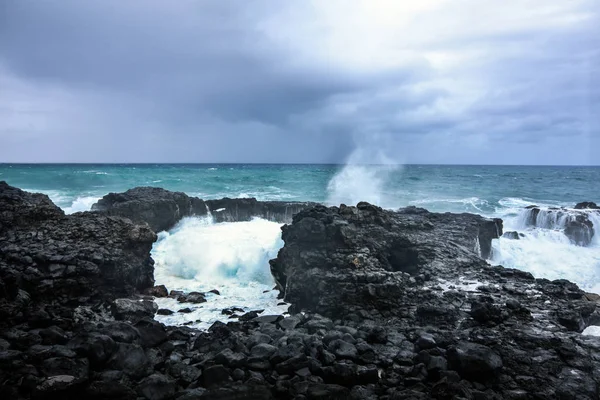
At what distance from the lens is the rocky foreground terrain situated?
722cm

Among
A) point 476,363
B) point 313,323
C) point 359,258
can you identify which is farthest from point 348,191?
point 476,363

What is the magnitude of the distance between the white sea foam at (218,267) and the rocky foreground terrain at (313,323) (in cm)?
102

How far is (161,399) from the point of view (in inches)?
273

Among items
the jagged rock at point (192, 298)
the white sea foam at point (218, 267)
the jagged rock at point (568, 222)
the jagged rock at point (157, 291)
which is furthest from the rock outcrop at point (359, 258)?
the jagged rock at point (568, 222)

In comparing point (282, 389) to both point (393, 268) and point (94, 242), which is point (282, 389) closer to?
point (393, 268)

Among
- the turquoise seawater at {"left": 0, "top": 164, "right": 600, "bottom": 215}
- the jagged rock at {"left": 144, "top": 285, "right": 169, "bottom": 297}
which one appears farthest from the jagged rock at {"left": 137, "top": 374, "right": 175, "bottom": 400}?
the turquoise seawater at {"left": 0, "top": 164, "right": 600, "bottom": 215}

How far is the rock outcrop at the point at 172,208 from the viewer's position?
70.1 feet

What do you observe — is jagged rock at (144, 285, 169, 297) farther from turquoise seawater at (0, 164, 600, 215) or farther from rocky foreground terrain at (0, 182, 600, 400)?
turquoise seawater at (0, 164, 600, 215)

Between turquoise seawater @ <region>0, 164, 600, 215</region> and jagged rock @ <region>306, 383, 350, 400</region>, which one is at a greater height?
turquoise seawater @ <region>0, 164, 600, 215</region>

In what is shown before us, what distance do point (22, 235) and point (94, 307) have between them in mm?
3762

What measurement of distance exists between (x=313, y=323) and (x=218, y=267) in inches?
319

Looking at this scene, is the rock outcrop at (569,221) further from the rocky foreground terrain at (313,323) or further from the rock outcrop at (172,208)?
the rock outcrop at (172,208)

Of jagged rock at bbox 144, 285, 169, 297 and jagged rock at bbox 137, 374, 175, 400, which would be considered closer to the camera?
jagged rock at bbox 137, 374, 175, 400

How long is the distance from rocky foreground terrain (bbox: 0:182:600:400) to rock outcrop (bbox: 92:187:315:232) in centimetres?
623
